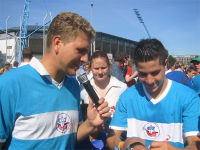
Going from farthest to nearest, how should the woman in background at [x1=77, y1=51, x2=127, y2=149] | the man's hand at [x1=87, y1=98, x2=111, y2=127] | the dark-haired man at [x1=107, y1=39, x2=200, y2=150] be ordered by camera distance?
the woman in background at [x1=77, y1=51, x2=127, y2=149] → the dark-haired man at [x1=107, y1=39, x2=200, y2=150] → the man's hand at [x1=87, y1=98, x2=111, y2=127]

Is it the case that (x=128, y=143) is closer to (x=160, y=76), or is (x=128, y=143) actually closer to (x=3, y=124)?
(x=160, y=76)

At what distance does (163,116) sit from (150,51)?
679 mm

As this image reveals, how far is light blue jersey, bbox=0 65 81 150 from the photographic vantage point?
151 cm

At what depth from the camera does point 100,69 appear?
11.9 ft

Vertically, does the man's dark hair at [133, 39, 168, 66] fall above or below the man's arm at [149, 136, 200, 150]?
above

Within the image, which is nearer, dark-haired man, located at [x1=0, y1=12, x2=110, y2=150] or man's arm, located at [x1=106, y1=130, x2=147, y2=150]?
dark-haired man, located at [x1=0, y1=12, x2=110, y2=150]

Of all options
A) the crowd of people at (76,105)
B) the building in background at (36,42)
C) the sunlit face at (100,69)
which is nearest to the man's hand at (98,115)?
the crowd of people at (76,105)

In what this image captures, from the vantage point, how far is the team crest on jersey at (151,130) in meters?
1.95

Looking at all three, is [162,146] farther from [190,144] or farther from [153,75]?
[153,75]

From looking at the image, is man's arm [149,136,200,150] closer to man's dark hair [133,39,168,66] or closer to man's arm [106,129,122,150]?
man's arm [106,129,122,150]

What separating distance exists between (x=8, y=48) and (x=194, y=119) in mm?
26740

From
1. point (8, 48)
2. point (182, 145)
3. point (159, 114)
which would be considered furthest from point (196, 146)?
point (8, 48)

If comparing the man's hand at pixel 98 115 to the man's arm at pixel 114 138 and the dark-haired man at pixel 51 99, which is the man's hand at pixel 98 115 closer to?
the dark-haired man at pixel 51 99

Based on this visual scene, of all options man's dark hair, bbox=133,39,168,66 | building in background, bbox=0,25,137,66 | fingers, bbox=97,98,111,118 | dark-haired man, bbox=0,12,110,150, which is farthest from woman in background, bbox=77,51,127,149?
building in background, bbox=0,25,137,66
